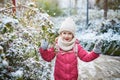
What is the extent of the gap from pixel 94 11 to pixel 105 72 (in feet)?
36.3

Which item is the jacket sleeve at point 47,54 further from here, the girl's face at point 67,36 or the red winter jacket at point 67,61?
the girl's face at point 67,36

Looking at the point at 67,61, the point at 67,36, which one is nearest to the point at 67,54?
the point at 67,61

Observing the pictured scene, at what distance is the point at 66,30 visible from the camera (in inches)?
177

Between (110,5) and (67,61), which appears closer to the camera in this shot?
(67,61)

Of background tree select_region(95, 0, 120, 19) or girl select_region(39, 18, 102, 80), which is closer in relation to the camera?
girl select_region(39, 18, 102, 80)

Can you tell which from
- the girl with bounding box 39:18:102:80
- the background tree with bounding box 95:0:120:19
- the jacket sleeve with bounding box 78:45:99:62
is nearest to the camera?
the jacket sleeve with bounding box 78:45:99:62

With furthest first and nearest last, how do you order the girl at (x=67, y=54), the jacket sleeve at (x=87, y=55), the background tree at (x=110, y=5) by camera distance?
the background tree at (x=110, y=5), the girl at (x=67, y=54), the jacket sleeve at (x=87, y=55)

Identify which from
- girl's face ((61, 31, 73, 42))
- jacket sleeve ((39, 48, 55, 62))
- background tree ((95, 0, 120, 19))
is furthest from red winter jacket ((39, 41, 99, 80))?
background tree ((95, 0, 120, 19))

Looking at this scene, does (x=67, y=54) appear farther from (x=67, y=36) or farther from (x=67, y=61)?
(x=67, y=36)

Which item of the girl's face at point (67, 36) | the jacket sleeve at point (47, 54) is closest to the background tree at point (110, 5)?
the girl's face at point (67, 36)

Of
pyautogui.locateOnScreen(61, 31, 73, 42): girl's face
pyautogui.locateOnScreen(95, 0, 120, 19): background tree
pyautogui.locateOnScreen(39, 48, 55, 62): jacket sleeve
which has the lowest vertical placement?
pyautogui.locateOnScreen(95, 0, 120, 19): background tree

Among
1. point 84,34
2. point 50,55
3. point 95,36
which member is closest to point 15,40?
point 50,55

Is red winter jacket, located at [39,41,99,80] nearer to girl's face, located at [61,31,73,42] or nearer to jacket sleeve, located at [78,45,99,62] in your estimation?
jacket sleeve, located at [78,45,99,62]

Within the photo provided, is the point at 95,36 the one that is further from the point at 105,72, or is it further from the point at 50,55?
the point at 50,55
